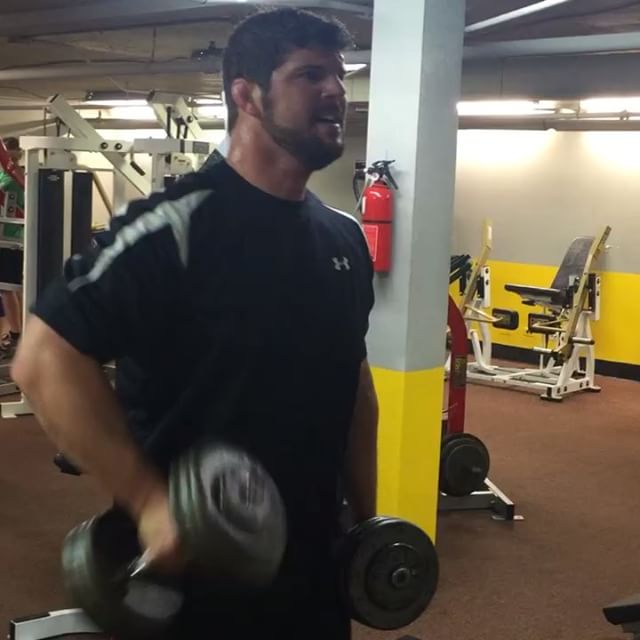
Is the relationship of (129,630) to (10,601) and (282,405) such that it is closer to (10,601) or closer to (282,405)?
(282,405)

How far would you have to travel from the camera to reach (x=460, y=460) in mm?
3719

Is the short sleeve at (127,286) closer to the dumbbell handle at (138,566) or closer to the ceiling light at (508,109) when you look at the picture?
the dumbbell handle at (138,566)

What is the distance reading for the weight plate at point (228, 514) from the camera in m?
0.98

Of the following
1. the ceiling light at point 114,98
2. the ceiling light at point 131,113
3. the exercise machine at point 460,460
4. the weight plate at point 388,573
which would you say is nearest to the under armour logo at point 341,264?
the weight plate at point 388,573

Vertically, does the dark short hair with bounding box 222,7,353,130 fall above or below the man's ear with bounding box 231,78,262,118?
above

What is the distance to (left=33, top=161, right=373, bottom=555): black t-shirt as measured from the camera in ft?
3.51

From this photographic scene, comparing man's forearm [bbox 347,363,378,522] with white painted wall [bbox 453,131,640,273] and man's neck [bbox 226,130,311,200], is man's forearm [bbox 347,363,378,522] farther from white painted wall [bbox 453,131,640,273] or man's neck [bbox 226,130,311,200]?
white painted wall [bbox 453,131,640,273]

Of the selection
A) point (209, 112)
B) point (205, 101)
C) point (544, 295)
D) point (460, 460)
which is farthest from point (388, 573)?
point (209, 112)

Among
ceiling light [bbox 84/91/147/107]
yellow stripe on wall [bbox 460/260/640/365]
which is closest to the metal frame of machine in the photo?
yellow stripe on wall [bbox 460/260/640/365]

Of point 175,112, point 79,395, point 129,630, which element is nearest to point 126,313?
point 79,395

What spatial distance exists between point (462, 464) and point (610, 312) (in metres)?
3.88

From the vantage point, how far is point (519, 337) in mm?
7742

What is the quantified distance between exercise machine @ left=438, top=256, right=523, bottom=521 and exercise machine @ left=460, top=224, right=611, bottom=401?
8.08ft

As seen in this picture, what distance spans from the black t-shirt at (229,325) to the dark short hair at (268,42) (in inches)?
4.5
